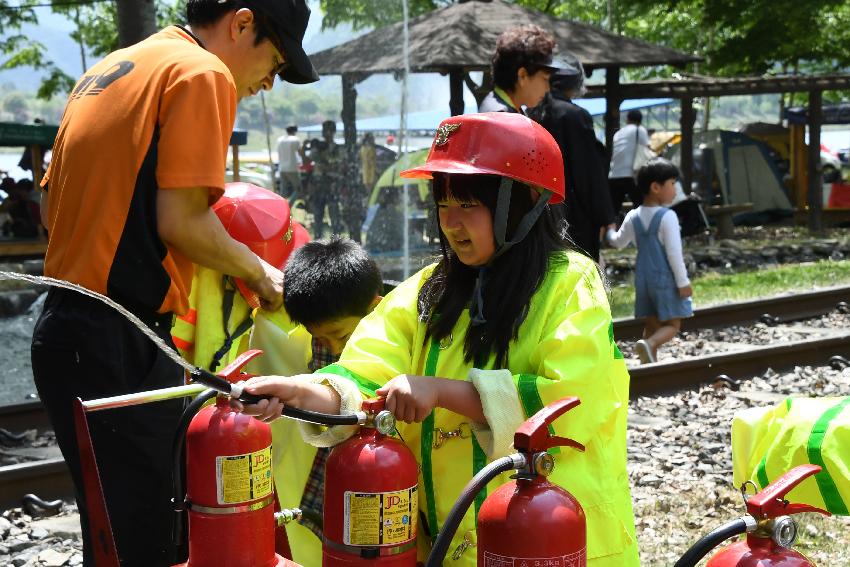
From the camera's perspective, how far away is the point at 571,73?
6387 mm

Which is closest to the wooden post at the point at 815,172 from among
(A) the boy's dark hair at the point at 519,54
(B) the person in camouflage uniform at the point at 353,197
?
(B) the person in camouflage uniform at the point at 353,197

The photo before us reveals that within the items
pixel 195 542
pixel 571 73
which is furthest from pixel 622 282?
pixel 195 542

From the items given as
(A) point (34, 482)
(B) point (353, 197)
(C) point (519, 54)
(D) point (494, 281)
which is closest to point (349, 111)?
(B) point (353, 197)

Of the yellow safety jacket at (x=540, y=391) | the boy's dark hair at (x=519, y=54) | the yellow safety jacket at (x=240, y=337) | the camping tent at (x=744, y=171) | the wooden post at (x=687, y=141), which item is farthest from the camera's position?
the camping tent at (x=744, y=171)

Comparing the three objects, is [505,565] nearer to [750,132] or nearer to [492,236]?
[492,236]

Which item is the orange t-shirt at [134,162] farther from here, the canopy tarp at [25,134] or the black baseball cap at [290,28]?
the canopy tarp at [25,134]

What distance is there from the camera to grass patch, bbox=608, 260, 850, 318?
36.7ft

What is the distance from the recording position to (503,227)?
2547 millimetres

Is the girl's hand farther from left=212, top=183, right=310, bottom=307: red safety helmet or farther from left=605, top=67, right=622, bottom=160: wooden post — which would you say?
left=605, top=67, right=622, bottom=160: wooden post

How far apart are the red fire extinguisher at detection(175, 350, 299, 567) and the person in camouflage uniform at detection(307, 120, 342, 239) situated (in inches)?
437

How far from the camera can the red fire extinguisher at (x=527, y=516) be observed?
6.24 feet

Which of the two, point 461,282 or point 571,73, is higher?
point 571,73

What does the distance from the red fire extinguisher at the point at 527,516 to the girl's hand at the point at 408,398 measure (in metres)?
0.33

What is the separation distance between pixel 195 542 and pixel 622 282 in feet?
36.1
